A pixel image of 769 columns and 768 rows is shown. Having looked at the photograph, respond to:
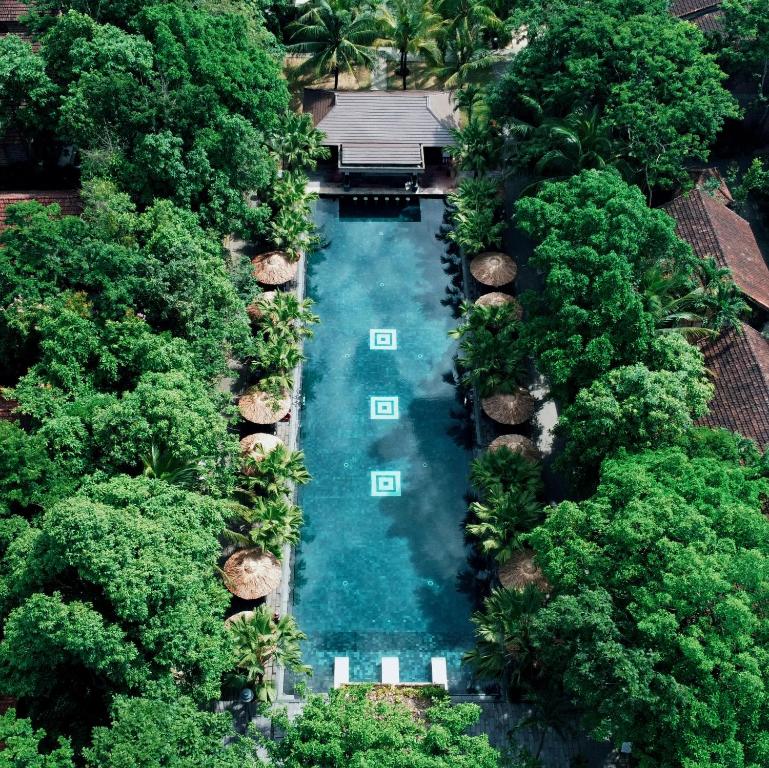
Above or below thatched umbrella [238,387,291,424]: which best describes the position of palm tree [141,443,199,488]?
below

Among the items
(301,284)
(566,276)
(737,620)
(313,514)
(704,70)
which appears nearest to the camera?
(737,620)

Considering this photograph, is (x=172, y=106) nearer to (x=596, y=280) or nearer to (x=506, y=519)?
(x=596, y=280)

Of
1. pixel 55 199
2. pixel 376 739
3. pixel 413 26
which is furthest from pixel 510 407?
pixel 413 26

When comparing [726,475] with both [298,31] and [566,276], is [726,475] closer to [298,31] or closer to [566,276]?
[566,276]

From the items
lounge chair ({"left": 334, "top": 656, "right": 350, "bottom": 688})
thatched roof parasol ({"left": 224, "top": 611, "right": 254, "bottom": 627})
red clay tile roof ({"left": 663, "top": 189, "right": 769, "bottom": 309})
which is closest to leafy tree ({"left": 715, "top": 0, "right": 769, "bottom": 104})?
red clay tile roof ({"left": 663, "top": 189, "right": 769, "bottom": 309})

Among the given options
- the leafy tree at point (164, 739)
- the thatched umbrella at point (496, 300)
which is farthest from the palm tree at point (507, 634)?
the thatched umbrella at point (496, 300)

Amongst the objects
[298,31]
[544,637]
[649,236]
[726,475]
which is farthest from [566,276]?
[298,31]

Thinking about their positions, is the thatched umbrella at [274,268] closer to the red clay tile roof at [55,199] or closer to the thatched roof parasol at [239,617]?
the red clay tile roof at [55,199]

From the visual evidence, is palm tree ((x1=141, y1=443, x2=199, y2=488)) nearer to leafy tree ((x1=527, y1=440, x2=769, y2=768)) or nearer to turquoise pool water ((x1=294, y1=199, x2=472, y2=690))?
turquoise pool water ((x1=294, y1=199, x2=472, y2=690))
